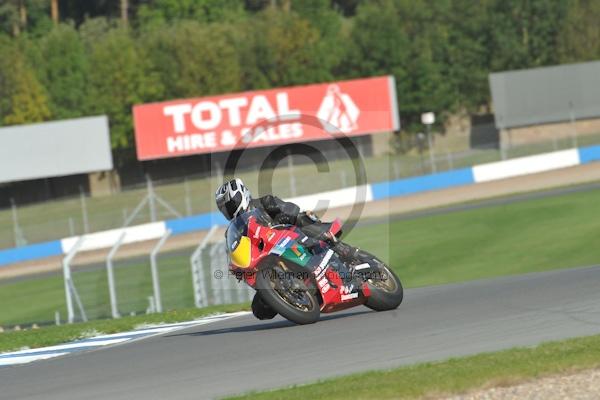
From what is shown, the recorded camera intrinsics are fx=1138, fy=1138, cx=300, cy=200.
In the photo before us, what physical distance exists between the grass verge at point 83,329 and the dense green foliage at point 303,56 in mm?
40365

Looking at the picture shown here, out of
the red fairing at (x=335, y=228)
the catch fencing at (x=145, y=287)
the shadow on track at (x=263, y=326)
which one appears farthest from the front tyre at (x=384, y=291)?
the catch fencing at (x=145, y=287)

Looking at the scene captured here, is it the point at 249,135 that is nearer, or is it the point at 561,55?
the point at 249,135

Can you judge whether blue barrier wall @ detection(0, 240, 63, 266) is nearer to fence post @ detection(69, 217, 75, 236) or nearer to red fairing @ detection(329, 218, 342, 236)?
fence post @ detection(69, 217, 75, 236)

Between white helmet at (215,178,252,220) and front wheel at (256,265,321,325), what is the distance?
738 mm

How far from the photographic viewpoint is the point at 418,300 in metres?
13.6

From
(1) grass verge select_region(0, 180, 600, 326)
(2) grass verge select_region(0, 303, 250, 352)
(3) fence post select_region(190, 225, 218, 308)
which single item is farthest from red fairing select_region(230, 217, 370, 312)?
(1) grass verge select_region(0, 180, 600, 326)

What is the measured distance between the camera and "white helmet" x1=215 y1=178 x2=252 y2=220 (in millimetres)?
11469

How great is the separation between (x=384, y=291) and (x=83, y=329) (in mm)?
5510

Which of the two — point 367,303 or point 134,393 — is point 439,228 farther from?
point 134,393

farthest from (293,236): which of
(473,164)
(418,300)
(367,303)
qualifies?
(473,164)

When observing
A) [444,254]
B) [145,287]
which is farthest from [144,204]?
[145,287]

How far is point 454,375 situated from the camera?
8062 millimetres

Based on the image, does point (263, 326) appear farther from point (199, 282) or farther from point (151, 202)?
point (151, 202)

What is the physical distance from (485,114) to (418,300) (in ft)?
165
